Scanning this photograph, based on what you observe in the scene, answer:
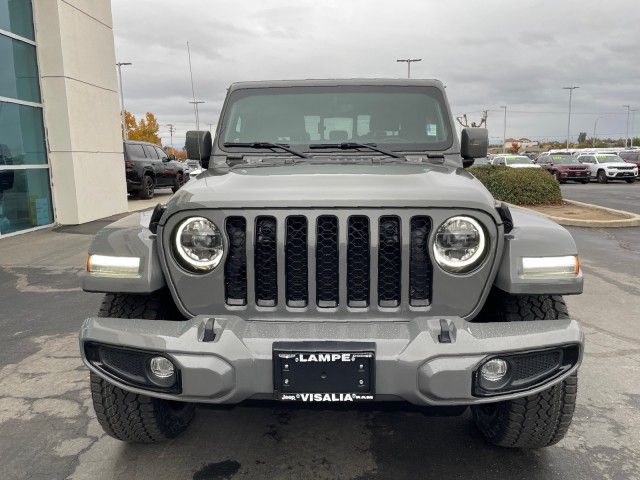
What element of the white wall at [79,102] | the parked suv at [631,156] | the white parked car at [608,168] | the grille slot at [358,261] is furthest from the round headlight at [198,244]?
the parked suv at [631,156]

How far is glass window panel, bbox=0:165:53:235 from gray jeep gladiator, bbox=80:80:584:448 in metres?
8.26

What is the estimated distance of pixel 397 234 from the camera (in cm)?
221

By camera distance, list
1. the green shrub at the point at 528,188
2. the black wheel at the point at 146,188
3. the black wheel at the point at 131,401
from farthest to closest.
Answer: the black wheel at the point at 146,188, the green shrub at the point at 528,188, the black wheel at the point at 131,401

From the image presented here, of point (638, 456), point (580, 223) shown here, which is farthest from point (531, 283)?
point (580, 223)

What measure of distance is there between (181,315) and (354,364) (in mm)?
926

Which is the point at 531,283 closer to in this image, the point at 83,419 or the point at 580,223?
the point at 83,419

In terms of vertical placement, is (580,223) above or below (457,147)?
below

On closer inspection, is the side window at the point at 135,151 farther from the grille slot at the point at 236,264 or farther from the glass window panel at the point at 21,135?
the grille slot at the point at 236,264

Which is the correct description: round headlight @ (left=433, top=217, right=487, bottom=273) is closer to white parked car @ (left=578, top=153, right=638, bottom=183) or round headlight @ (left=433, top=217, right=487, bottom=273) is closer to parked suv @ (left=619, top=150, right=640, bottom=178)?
white parked car @ (left=578, top=153, right=638, bottom=183)

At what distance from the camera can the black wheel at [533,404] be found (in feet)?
7.71

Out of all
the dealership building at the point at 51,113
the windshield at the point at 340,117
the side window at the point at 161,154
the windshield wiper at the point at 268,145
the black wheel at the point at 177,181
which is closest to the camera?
the windshield wiper at the point at 268,145

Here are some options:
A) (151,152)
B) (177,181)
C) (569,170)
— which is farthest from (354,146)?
(569,170)

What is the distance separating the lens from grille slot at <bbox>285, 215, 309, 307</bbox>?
222cm

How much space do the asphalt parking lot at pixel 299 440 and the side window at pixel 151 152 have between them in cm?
1347
